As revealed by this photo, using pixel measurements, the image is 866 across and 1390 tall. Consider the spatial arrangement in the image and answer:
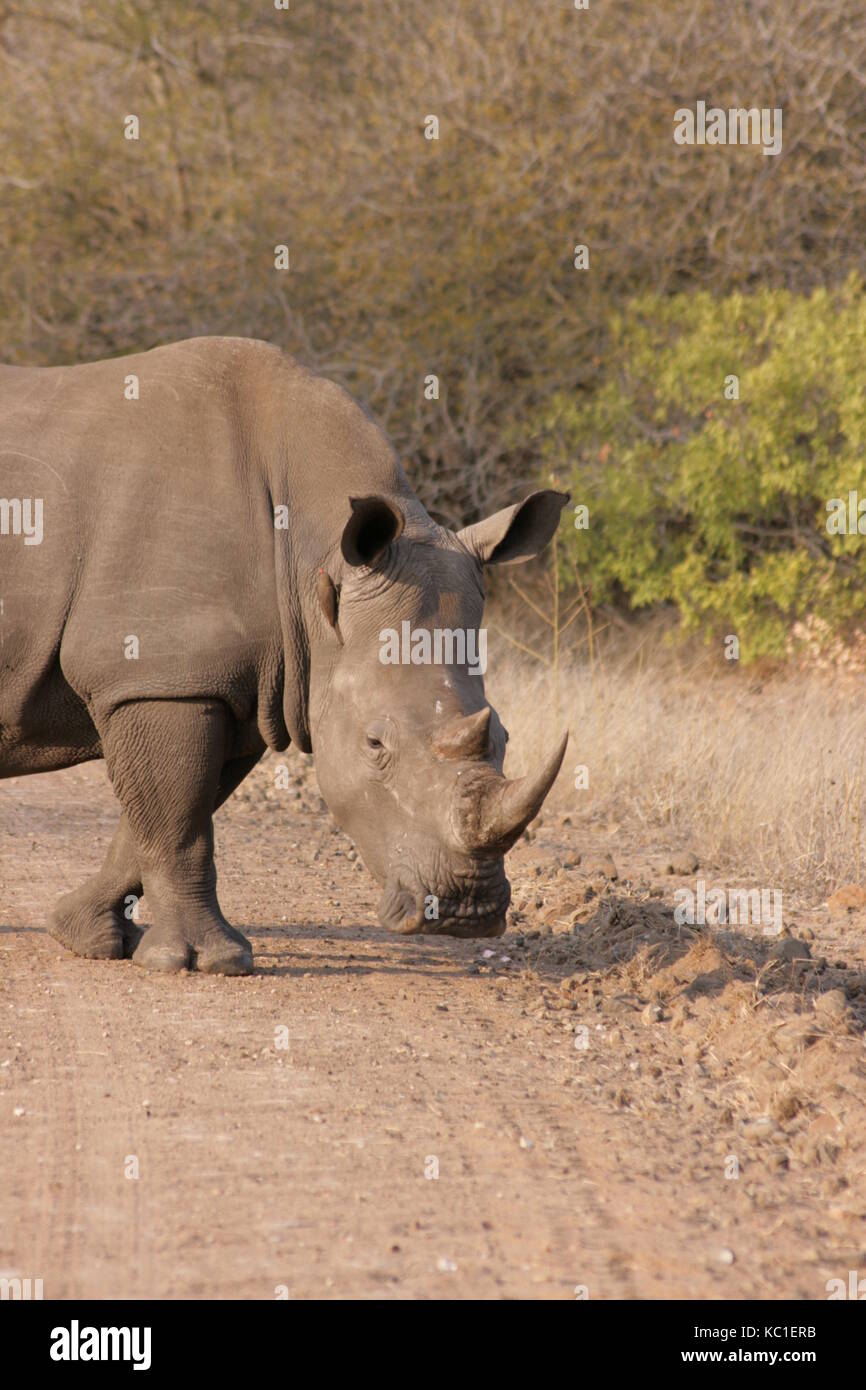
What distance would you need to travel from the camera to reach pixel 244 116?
1872cm

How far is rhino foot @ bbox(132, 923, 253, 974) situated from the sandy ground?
4.6 inches

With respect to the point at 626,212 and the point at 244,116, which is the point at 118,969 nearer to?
the point at 626,212

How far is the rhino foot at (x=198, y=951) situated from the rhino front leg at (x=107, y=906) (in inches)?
14.5

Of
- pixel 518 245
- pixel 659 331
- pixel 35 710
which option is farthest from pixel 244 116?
pixel 35 710

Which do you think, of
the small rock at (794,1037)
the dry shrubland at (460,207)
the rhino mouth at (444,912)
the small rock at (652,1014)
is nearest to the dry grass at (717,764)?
the small rock at (652,1014)

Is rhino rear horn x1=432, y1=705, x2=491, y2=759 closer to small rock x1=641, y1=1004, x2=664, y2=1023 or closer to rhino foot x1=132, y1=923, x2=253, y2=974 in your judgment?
small rock x1=641, y1=1004, x2=664, y2=1023

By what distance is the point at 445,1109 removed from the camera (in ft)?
16.6

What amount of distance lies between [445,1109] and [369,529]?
209 cm

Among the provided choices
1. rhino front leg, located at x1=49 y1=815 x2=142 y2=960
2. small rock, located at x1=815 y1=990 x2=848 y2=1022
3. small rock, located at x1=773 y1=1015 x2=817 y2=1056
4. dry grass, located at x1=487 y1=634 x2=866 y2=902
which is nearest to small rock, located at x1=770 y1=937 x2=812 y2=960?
small rock, located at x1=815 y1=990 x2=848 y2=1022

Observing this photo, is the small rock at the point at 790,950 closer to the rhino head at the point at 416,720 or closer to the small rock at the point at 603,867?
the rhino head at the point at 416,720

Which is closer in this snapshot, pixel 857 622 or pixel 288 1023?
pixel 288 1023

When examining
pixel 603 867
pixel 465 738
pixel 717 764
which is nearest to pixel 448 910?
pixel 465 738

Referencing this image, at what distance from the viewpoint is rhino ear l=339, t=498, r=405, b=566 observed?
233 inches

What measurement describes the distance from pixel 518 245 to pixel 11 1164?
13.3 m
